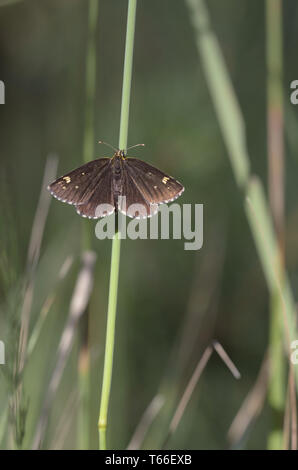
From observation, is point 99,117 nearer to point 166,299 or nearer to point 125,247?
point 125,247

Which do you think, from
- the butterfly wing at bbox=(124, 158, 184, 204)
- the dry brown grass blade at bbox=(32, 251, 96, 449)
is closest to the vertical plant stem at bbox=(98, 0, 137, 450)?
the dry brown grass blade at bbox=(32, 251, 96, 449)

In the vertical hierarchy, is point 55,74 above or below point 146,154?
above

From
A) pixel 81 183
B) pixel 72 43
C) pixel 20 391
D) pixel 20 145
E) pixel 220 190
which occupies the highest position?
pixel 72 43

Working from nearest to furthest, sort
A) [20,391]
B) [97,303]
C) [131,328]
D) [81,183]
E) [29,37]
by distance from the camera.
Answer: [20,391]
[81,183]
[97,303]
[131,328]
[29,37]

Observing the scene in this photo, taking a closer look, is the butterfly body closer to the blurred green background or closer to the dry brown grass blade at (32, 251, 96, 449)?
the dry brown grass blade at (32, 251, 96, 449)

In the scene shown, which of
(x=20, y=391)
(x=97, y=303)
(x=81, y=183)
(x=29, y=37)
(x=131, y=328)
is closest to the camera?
(x=20, y=391)

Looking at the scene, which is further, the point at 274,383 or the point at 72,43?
the point at 72,43

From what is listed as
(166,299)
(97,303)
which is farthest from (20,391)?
(166,299)
